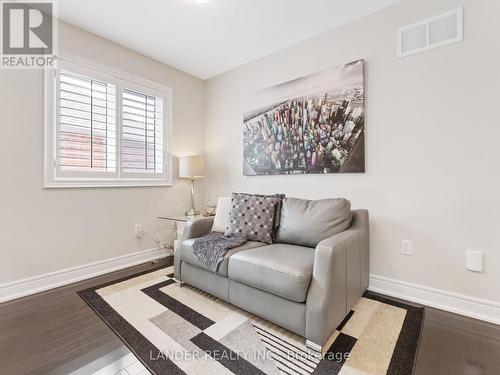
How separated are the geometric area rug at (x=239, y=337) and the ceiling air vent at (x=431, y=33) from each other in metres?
2.07

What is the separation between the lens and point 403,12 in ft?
6.77

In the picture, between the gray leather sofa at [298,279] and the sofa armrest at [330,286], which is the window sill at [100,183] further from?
the sofa armrest at [330,286]

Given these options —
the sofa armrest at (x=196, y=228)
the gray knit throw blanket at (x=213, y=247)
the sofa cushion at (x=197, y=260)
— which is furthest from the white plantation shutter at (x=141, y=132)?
the gray knit throw blanket at (x=213, y=247)

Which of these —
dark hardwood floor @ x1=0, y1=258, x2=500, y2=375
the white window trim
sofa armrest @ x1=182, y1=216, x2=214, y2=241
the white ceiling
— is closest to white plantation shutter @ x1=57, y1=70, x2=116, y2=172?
the white window trim

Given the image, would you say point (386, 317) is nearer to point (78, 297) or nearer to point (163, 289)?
point (163, 289)

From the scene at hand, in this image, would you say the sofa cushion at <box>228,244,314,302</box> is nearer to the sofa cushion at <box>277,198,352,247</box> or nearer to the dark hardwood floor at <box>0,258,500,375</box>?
the sofa cushion at <box>277,198,352,247</box>

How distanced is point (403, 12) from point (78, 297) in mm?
3664

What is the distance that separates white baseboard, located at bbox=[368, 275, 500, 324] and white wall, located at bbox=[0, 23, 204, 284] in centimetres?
259

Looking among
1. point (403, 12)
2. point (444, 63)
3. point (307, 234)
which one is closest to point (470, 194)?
point (444, 63)

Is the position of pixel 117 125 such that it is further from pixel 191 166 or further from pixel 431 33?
pixel 431 33

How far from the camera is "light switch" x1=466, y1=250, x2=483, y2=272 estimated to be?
1.77 meters

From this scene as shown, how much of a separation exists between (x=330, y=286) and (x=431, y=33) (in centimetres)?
211

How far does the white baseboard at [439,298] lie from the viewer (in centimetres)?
173

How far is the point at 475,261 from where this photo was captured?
1783 millimetres
